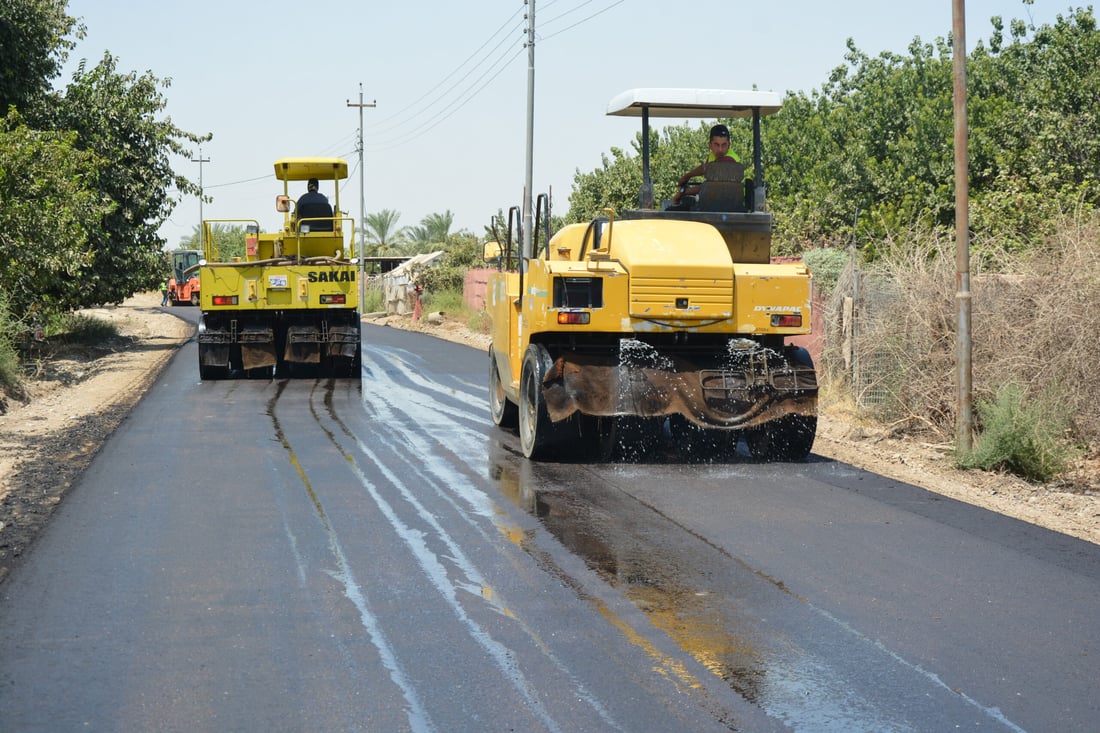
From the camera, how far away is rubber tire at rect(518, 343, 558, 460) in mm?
11430

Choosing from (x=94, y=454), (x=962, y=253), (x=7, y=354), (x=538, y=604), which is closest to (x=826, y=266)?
(x=962, y=253)

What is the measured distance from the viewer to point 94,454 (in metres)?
12.1

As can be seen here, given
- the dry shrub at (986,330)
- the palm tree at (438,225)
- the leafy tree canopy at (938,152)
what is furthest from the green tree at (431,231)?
the dry shrub at (986,330)

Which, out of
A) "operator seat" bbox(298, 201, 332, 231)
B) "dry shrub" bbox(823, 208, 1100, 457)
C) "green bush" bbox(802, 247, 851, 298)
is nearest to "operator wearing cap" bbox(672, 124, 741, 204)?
"dry shrub" bbox(823, 208, 1100, 457)

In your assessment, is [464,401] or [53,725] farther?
[464,401]

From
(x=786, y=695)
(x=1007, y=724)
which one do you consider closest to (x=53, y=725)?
(x=786, y=695)

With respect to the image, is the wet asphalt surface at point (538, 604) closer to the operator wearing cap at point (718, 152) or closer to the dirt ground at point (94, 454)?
the dirt ground at point (94, 454)

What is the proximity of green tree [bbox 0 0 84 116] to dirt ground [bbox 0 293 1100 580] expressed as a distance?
5.73 metres

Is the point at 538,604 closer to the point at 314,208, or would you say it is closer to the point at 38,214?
the point at 38,214

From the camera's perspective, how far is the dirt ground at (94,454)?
9.38 meters

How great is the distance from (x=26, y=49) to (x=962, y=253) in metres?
18.5

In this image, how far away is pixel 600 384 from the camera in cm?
1123

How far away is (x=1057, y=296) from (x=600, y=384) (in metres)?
4.59

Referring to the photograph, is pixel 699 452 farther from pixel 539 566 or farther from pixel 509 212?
pixel 539 566
